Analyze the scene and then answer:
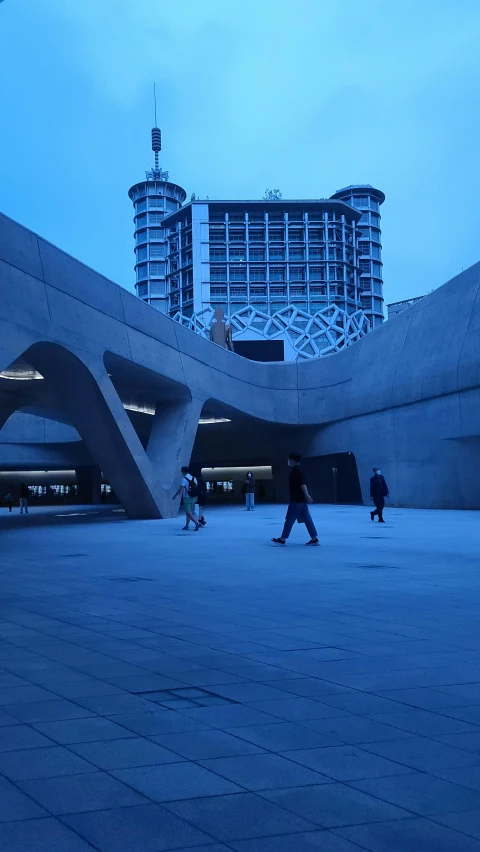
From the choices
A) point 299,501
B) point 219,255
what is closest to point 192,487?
point 299,501

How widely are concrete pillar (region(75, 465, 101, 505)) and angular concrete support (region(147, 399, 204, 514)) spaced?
75.1 ft

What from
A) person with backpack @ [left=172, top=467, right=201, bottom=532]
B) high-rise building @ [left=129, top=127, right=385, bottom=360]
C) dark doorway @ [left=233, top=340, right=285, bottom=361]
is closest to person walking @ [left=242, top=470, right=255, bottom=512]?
person with backpack @ [left=172, top=467, right=201, bottom=532]

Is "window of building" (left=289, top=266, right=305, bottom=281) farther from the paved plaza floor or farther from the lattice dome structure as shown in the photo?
the paved plaza floor

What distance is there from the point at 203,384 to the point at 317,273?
88.6 m

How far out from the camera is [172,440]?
2597 centimetres

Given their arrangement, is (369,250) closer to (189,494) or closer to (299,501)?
(189,494)

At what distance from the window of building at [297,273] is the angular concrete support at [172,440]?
3440 inches

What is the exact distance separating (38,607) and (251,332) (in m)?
78.9

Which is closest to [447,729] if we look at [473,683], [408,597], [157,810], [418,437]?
[473,683]

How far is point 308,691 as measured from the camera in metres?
4.47

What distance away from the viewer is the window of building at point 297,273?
369ft

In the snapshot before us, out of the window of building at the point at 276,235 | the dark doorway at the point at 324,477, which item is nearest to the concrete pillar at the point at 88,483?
the dark doorway at the point at 324,477

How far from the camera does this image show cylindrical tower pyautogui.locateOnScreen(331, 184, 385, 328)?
123 m

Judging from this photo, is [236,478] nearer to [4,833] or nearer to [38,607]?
[38,607]
